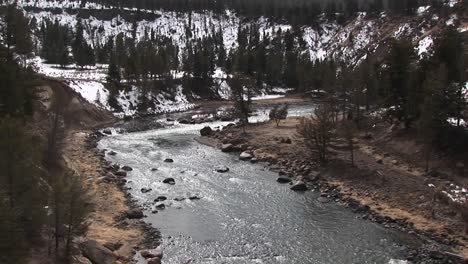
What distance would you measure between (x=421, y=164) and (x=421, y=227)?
52.6 ft

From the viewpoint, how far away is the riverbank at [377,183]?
3706 cm

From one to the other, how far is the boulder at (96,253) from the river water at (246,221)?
13.7 feet

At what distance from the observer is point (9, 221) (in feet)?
64.4

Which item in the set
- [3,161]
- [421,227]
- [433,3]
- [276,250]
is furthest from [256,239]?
[433,3]

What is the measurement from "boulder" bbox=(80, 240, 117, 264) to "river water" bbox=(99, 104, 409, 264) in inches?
165

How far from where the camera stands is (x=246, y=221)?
1555 inches

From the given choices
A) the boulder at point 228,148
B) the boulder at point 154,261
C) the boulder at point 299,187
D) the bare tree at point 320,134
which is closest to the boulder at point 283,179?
the boulder at point 299,187

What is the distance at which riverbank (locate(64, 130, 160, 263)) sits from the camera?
33750 mm

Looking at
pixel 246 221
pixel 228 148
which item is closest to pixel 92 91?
pixel 228 148

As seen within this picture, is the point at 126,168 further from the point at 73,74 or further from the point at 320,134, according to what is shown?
the point at 73,74

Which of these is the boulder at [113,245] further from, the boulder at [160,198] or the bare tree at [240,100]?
the bare tree at [240,100]

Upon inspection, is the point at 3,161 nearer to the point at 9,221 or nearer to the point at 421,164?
the point at 9,221

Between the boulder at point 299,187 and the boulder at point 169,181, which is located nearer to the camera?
the boulder at point 299,187

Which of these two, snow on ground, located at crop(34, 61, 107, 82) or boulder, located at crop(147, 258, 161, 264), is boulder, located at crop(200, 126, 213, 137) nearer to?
snow on ground, located at crop(34, 61, 107, 82)
